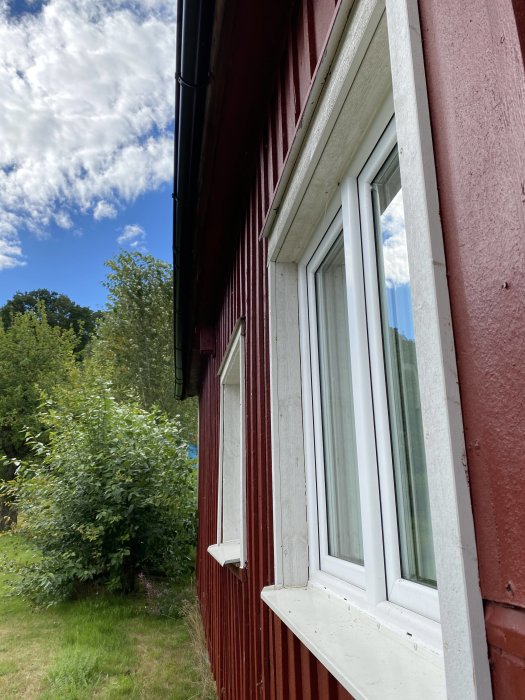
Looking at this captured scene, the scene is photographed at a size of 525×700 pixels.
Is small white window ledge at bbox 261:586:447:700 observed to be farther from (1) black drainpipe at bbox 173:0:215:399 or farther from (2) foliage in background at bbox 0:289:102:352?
(2) foliage in background at bbox 0:289:102:352

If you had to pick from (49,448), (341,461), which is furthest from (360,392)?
(49,448)

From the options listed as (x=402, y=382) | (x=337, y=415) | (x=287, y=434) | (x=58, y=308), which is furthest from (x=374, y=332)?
(x=58, y=308)

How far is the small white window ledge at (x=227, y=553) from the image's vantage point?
8.79ft

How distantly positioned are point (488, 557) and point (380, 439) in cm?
53

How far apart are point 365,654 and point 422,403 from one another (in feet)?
1.79

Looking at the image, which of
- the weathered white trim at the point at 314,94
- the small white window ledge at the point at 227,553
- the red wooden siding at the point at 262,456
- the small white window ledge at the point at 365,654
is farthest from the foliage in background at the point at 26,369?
the small white window ledge at the point at 365,654

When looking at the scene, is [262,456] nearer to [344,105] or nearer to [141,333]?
[344,105]

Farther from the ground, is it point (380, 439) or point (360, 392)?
point (360, 392)

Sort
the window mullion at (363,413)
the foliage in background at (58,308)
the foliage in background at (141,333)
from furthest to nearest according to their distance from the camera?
the foliage in background at (58,308) < the foliage in background at (141,333) < the window mullion at (363,413)

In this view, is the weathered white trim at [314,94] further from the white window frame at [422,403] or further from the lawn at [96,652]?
the lawn at [96,652]

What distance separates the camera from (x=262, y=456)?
1.87m

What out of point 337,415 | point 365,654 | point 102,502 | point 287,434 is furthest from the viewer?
point 102,502

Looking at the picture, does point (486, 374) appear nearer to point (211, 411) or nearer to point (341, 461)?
point (341, 461)

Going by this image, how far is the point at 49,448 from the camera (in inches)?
277
